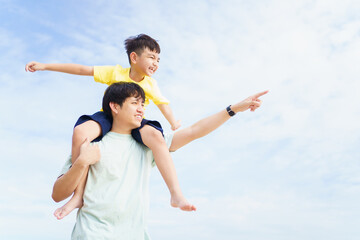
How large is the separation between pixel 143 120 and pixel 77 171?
821 mm

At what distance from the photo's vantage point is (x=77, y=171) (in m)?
3.64

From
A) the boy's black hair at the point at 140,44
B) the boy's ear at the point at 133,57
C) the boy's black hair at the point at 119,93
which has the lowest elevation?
the boy's black hair at the point at 119,93

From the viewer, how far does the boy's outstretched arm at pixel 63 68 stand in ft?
15.6

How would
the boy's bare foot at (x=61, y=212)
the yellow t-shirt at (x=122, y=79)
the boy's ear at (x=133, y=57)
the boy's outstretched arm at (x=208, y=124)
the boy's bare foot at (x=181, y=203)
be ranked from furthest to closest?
the boy's ear at (x=133, y=57), the yellow t-shirt at (x=122, y=79), the boy's outstretched arm at (x=208, y=124), the boy's bare foot at (x=61, y=212), the boy's bare foot at (x=181, y=203)

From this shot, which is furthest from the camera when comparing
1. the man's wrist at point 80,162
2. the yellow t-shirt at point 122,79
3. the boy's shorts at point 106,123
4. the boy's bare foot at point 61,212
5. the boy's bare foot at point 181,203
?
the yellow t-shirt at point 122,79

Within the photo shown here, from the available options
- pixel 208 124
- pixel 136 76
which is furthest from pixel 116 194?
pixel 136 76

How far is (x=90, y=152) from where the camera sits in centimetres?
364

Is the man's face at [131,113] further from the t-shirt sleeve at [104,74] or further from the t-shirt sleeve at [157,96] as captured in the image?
the t-shirt sleeve at [104,74]

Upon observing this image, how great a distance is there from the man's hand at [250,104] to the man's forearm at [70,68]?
6.21ft

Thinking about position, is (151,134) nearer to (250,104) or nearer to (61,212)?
(250,104)

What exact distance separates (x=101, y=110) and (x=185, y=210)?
142 cm

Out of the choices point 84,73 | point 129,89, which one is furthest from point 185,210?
point 84,73

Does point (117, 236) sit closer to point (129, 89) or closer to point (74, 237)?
point (74, 237)

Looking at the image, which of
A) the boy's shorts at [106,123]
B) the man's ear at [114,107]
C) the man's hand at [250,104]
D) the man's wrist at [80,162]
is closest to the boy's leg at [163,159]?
the boy's shorts at [106,123]
